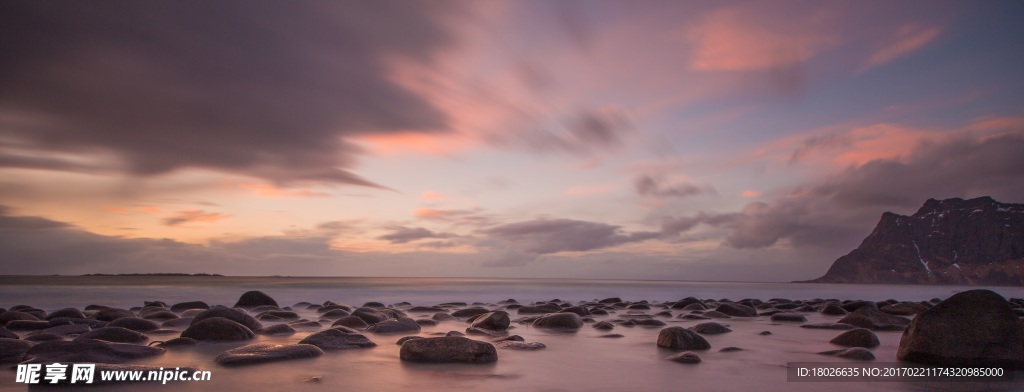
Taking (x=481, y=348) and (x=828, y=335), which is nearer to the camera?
(x=481, y=348)

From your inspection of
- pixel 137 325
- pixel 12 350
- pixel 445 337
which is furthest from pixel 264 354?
pixel 137 325

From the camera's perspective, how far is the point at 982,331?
620 centimetres

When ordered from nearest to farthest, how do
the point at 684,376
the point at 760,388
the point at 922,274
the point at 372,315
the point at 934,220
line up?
the point at 760,388
the point at 684,376
the point at 372,315
the point at 922,274
the point at 934,220

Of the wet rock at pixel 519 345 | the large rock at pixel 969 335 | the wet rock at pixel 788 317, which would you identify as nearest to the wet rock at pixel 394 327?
the wet rock at pixel 519 345

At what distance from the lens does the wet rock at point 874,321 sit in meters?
10.8

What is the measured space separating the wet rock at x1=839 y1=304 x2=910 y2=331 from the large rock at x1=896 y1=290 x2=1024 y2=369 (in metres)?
4.76

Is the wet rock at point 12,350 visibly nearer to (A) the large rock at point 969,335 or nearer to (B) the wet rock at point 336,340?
(B) the wet rock at point 336,340

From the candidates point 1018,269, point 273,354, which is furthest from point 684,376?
point 1018,269

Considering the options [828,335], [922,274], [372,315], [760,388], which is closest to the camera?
[760,388]

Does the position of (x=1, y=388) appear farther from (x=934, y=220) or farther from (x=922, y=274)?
(x=934, y=220)

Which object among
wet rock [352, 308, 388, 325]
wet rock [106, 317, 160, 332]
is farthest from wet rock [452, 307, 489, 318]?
wet rock [106, 317, 160, 332]

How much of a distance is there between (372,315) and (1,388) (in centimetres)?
687

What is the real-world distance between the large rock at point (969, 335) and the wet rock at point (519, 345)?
4.58 m

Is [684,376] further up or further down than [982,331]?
further down
